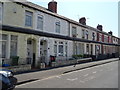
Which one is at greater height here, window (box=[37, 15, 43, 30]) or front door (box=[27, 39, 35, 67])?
window (box=[37, 15, 43, 30])

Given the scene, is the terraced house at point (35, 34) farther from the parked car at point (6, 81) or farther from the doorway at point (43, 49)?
the parked car at point (6, 81)

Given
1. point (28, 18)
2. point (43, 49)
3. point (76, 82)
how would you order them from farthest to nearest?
point (43, 49) < point (28, 18) < point (76, 82)

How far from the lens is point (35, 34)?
51.7ft

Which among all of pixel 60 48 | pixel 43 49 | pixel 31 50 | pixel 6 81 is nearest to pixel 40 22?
pixel 43 49

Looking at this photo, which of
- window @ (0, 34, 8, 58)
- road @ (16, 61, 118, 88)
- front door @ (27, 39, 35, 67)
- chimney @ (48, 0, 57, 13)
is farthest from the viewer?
chimney @ (48, 0, 57, 13)

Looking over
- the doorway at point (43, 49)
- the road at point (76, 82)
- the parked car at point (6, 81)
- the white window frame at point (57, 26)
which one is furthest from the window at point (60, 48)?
the parked car at point (6, 81)

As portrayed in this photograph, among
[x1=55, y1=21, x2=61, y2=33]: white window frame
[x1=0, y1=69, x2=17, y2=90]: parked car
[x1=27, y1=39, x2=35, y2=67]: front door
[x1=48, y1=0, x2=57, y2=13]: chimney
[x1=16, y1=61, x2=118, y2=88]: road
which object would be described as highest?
[x1=48, y1=0, x2=57, y2=13]: chimney

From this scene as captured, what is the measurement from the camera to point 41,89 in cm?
711

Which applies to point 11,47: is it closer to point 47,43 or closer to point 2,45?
point 2,45

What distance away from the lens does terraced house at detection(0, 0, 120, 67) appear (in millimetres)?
13148

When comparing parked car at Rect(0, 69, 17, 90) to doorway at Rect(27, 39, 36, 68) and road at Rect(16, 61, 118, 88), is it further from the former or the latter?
doorway at Rect(27, 39, 36, 68)

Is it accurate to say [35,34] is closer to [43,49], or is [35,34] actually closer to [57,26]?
[43,49]

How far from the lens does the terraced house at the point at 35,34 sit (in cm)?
1315

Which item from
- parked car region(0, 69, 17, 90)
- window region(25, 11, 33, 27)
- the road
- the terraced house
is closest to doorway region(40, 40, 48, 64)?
the terraced house
